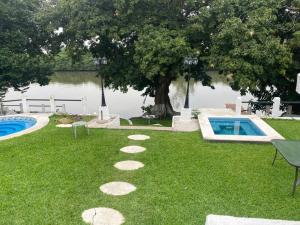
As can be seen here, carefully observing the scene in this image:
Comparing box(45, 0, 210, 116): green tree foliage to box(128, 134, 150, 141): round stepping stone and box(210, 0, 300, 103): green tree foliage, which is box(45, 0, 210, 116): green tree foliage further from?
box(128, 134, 150, 141): round stepping stone

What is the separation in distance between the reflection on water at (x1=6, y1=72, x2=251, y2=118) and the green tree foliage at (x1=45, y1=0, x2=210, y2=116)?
14.1 feet

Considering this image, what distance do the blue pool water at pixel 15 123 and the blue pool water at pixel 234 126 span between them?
7463 millimetres

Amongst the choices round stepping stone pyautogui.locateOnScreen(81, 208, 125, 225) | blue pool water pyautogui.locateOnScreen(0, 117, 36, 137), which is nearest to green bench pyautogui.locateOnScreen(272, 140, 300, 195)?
round stepping stone pyautogui.locateOnScreen(81, 208, 125, 225)

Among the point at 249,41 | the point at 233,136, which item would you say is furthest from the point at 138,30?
the point at 233,136

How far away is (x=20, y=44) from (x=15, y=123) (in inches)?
191

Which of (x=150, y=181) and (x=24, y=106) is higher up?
(x=24, y=106)

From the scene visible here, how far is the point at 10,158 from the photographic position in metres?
7.12

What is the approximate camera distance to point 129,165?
21.1ft

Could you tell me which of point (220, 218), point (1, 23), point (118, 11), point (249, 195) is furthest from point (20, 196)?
point (1, 23)

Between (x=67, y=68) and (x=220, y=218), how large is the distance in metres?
43.5

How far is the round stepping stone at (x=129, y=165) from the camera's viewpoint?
6.28 metres

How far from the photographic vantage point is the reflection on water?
86.5 feet

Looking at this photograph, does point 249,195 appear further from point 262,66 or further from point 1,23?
point 1,23

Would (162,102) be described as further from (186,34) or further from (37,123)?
(37,123)
